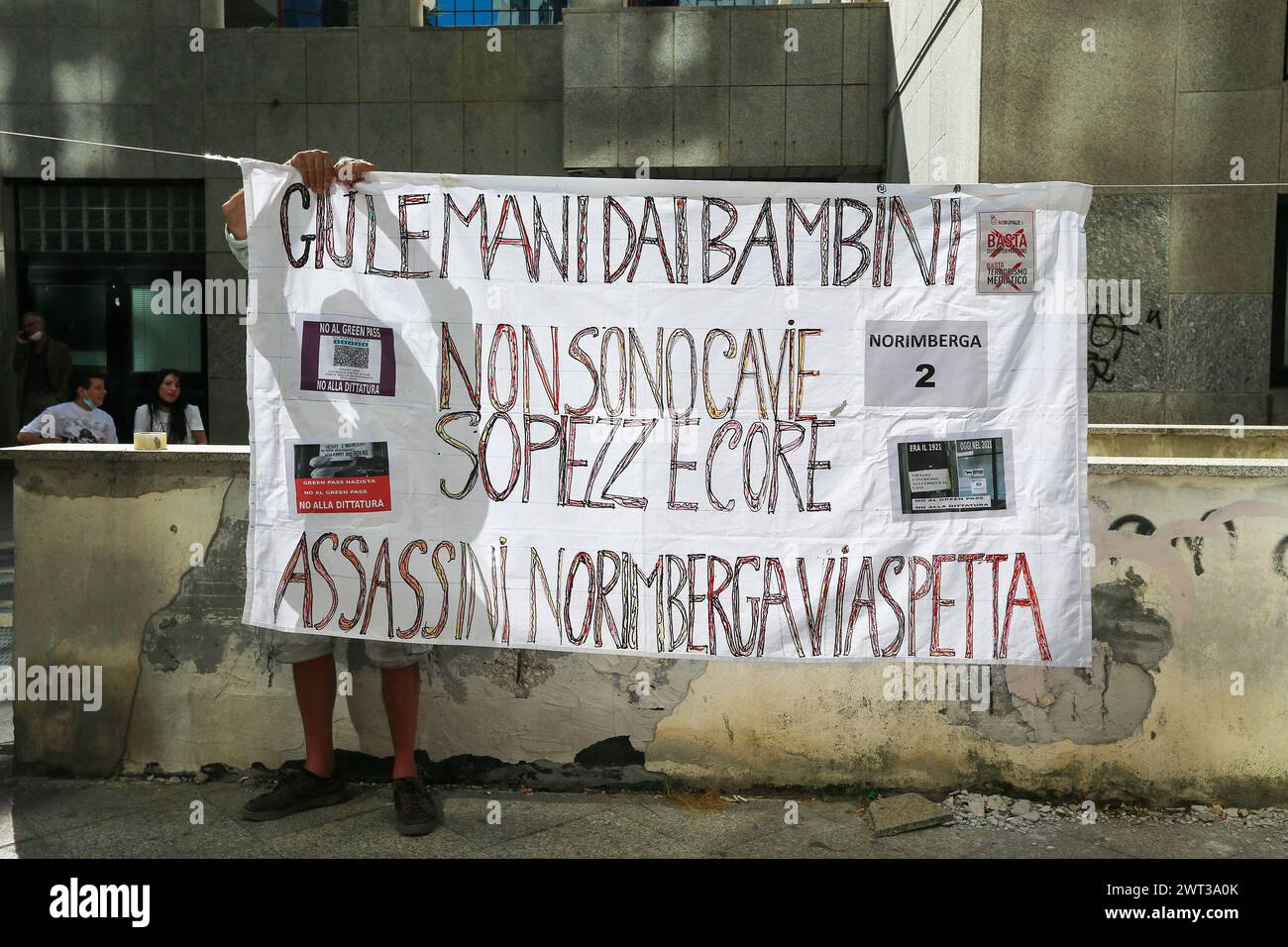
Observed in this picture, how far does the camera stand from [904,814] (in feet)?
14.0

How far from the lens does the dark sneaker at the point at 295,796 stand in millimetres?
4238

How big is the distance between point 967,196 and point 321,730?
3.39 m

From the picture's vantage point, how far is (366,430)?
13.8 feet

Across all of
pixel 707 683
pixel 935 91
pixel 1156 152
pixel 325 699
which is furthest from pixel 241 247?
pixel 935 91

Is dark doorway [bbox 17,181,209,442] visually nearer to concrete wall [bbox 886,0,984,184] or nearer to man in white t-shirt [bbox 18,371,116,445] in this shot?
man in white t-shirt [bbox 18,371,116,445]

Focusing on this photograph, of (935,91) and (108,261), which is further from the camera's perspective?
(108,261)

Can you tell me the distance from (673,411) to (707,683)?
45.6 inches

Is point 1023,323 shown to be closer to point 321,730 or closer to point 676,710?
point 676,710

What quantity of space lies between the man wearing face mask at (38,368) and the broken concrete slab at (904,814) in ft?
45.5

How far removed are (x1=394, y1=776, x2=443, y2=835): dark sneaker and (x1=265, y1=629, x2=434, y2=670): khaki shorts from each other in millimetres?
472

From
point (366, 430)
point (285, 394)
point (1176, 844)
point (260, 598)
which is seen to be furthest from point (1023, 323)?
point (260, 598)

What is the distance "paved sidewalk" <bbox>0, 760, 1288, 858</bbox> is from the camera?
3994 millimetres
